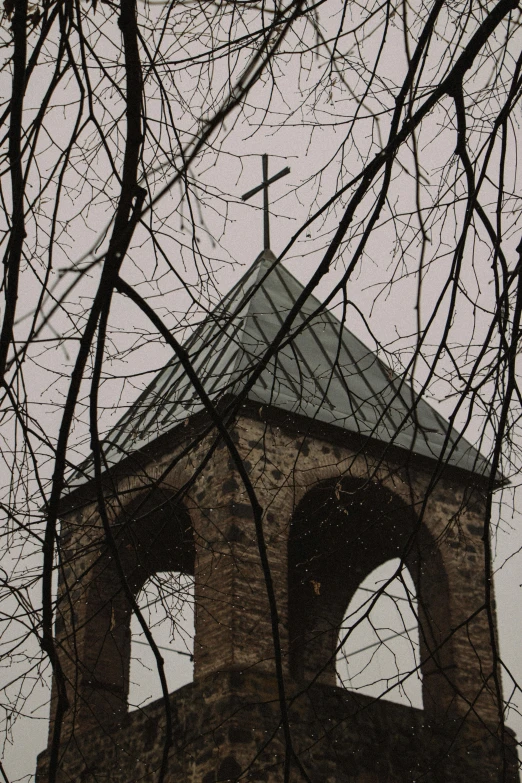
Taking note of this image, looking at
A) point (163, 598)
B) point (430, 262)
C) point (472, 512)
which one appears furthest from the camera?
point (472, 512)

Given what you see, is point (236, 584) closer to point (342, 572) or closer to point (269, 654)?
point (269, 654)

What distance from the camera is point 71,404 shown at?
2.74m

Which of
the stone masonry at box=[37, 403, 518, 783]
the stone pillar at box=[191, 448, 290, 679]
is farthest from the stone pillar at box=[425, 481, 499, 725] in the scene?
the stone pillar at box=[191, 448, 290, 679]

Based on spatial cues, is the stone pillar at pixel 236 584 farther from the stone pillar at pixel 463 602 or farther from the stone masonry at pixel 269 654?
the stone pillar at pixel 463 602

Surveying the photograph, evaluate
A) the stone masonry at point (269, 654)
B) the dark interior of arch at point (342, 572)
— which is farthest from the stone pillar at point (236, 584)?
the dark interior of arch at point (342, 572)

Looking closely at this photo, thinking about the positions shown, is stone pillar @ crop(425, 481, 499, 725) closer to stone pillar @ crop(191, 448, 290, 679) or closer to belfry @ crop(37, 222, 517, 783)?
belfry @ crop(37, 222, 517, 783)

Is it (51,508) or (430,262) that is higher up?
(430,262)

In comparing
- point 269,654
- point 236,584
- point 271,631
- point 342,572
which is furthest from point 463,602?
point 271,631

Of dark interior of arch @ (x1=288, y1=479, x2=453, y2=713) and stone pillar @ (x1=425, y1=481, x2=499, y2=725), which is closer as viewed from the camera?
Result: stone pillar @ (x1=425, y1=481, x2=499, y2=725)

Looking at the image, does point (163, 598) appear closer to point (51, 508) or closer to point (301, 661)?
point (51, 508)

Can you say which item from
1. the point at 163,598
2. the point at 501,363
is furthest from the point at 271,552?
the point at 501,363

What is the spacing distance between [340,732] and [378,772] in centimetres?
43

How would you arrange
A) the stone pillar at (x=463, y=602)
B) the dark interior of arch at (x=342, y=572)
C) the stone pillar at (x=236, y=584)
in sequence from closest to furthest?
the stone pillar at (x=236, y=584)
the stone pillar at (x=463, y=602)
the dark interior of arch at (x=342, y=572)

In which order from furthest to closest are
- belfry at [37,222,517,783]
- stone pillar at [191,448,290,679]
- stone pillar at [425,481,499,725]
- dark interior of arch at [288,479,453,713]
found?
1. dark interior of arch at [288,479,453,713]
2. stone pillar at [425,481,499,725]
3. stone pillar at [191,448,290,679]
4. belfry at [37,222,517,783]
